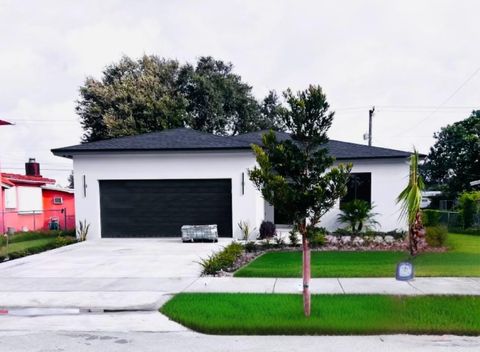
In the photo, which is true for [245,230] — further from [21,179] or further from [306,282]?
[21,179]

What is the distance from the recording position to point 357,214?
16906mm

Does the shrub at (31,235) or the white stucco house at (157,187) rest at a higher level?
the white stucco house at (157,187)

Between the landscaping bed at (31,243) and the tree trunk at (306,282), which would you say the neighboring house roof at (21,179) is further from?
the tree trunk at (306,282)

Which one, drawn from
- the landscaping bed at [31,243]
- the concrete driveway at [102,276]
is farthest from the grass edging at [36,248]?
the concrete driveway at [102,276]

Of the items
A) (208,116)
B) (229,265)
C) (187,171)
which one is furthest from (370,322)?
(208,116)

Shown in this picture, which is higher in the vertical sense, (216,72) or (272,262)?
(216,72)

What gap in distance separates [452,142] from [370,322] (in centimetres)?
3656

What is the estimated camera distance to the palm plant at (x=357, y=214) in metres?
16.9

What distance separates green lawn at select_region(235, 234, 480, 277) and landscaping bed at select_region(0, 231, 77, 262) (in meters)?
7.65

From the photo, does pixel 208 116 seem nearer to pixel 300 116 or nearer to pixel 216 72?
pixel 216 72

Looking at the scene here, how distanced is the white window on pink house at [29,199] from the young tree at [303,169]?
20.7 metres

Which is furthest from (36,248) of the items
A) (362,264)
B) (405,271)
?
(405,271)

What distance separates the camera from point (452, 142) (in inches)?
1457

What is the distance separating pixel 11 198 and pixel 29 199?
2.23m
